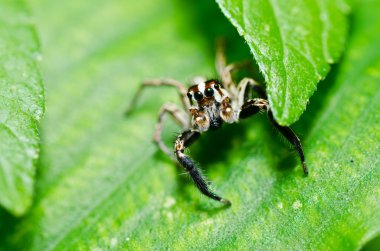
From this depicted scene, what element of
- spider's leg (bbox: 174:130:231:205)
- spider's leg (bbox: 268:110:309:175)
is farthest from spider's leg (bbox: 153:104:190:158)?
spider's leg (bbox: 268:110:309:175)

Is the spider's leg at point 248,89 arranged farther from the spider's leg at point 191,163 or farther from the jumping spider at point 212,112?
the spider's leg at point 191,163

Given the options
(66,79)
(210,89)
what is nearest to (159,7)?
(66,79)

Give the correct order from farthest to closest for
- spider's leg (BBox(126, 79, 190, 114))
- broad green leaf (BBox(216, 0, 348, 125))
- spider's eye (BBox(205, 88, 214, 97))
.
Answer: spider's leg (BBox(126, 79, 190, 114)) → spider's eye (BBox(205, 88, 214, 97)) → broad green leaf (BBox(216, 0, 348, 125))

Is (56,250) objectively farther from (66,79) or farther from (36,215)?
(66,79)

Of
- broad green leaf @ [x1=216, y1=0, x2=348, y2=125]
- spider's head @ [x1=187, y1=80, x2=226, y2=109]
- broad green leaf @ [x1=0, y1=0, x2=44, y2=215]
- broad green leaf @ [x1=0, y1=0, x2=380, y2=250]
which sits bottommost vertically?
broad green leaf @ [x1=0, y1=0, x2=380, y2=250]

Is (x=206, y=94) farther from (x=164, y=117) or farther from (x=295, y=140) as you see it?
(x=295, y=140)

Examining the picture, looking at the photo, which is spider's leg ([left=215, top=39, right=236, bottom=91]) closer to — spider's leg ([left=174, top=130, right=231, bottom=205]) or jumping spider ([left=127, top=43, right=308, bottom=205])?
jumping spider ([left=127, top=43, right=308, bottom=205])
